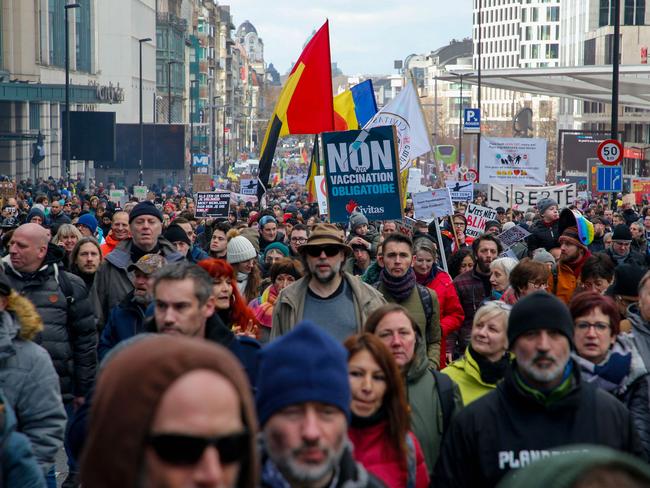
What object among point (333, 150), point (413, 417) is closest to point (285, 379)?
point (413, 417)

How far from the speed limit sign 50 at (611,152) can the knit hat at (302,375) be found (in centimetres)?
2042

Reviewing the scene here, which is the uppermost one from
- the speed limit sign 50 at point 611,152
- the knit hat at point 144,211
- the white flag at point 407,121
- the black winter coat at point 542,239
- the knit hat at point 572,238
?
the white flag at point 407,121

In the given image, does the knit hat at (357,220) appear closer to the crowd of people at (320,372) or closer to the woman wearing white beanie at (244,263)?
the crowd of people at (320,372)

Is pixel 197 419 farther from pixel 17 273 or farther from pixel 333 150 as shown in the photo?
pixel 333 150

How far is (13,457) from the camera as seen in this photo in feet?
13.4

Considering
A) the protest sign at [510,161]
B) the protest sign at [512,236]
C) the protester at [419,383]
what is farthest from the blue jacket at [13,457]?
the protest sign at [510,161]

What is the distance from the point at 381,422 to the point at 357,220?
9.39m

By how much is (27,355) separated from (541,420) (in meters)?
2.07

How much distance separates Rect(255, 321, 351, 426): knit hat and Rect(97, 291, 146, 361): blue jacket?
12.5 ft

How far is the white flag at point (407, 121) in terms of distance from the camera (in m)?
20.1

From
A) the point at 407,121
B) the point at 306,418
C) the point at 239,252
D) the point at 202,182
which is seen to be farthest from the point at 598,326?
the point at 202,182

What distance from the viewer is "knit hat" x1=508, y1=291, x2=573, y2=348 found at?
482 centimetres

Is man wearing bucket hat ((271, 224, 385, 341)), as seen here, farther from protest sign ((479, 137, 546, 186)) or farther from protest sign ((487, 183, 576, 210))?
protest sign ((479, 137, 546, 186))

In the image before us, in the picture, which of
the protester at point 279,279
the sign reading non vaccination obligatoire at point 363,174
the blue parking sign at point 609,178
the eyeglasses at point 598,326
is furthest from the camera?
the blue parking sign at point 609,178
